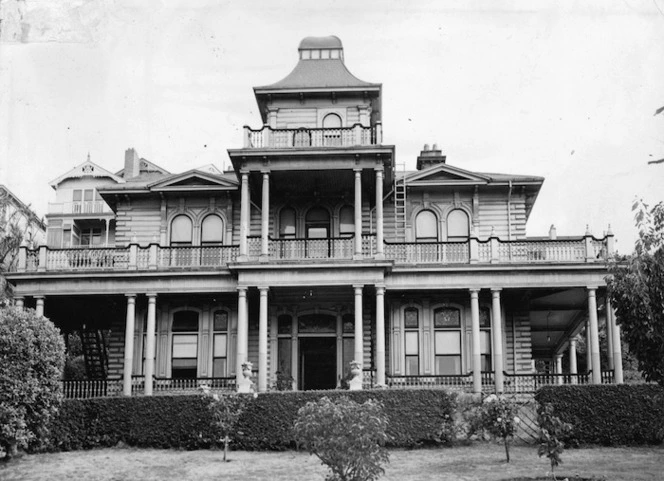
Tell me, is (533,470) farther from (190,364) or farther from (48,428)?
(190,364)

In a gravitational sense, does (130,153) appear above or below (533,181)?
above

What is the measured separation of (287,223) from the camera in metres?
31.4

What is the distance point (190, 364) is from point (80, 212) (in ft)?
118

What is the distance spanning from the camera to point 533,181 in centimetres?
3077

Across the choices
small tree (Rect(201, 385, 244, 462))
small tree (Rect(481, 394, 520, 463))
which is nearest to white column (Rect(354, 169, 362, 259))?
small tree (Rect(201, 385, 244, 462))

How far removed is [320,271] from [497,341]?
6326 millimetres

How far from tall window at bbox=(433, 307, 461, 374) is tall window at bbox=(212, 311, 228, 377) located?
25.1 ft

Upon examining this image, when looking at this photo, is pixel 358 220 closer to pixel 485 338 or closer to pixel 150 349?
pixel 485 338

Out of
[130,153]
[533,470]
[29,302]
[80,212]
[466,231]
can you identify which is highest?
[130,153]

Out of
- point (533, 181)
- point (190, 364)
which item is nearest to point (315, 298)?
point (190, 364)

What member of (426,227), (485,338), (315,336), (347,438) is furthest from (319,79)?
(347,438)

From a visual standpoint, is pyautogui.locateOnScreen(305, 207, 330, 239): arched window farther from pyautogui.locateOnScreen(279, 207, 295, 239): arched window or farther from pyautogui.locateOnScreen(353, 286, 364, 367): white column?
pyautogui.locateOnScreen(353, 286, 364, 367): white column

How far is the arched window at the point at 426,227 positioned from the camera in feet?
103

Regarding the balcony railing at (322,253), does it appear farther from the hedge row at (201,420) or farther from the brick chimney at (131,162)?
the brick chimney at (131,162)
